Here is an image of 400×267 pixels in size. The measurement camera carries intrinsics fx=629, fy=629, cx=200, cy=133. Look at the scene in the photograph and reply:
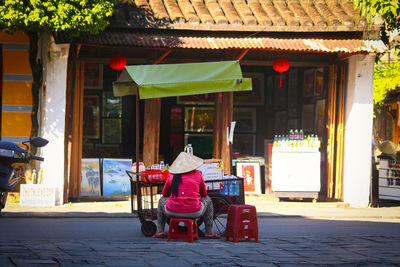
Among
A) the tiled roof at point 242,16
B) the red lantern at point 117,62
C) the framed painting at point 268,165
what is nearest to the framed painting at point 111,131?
the red lantern at point 117,62

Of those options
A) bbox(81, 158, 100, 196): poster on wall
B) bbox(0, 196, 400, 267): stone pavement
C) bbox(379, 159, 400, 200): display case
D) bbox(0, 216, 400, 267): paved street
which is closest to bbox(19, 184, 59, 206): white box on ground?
bbox(81, 158, 100, 196): poster on wall

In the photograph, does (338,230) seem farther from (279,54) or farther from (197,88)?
(279,54)

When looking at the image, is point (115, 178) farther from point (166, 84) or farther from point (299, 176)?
point (166, 84)

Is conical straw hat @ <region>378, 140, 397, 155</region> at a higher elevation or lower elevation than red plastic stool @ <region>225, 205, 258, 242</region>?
higher

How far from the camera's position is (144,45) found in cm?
1373

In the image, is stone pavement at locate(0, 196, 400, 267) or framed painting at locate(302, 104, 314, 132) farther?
framed painting at locate(302, 104, 314, 132)

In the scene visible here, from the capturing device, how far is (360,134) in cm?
1516

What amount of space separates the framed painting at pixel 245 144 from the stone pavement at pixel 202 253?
8.77 metres

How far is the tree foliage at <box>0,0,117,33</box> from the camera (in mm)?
12070

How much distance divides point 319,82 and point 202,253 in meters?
9.65

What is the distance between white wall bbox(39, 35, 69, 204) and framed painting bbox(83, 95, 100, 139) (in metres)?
2.95

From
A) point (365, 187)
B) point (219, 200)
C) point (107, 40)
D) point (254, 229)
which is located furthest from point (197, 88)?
point (365, 187)

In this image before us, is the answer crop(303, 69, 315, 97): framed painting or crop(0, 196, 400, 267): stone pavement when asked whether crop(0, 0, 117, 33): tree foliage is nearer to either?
crop(0, 196, 400, 267): stone pavement

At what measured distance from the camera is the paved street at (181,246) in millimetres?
7332
